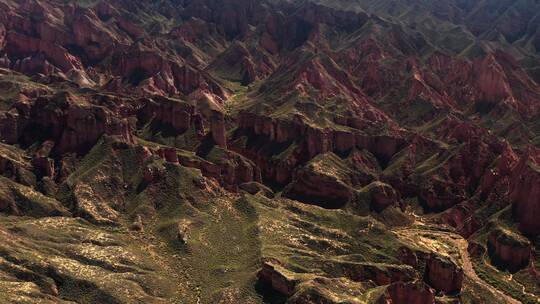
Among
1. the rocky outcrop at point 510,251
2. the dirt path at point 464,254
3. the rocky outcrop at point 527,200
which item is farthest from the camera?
the rocky outcrop at point 527,200

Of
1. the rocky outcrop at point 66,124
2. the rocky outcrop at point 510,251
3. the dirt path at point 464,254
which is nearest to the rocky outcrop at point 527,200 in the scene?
the rocky outcrop at point 510,251

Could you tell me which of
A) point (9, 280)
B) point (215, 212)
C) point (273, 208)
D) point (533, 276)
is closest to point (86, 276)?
point (9, 280)

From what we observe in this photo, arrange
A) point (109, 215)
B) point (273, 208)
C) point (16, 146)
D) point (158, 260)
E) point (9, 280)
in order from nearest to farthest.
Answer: point (9, 280), point (158, 260), point (109, 215), point (273, 208), point (16, 146)

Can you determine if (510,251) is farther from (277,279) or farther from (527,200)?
(277,279)

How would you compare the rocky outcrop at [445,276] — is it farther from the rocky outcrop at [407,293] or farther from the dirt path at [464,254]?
the rocky outcrop at [407,293]

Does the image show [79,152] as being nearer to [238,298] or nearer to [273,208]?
[273,208]

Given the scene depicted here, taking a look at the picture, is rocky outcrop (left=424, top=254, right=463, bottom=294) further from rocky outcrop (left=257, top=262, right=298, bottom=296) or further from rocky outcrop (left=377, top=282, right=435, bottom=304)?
rocky outcrop (left=257, top=262, right=298, bottom=296)

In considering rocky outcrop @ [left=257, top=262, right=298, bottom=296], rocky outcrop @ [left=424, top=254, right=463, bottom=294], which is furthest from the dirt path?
rocky outcrop @ [left=257, top=262, right=298, bottom=296]
